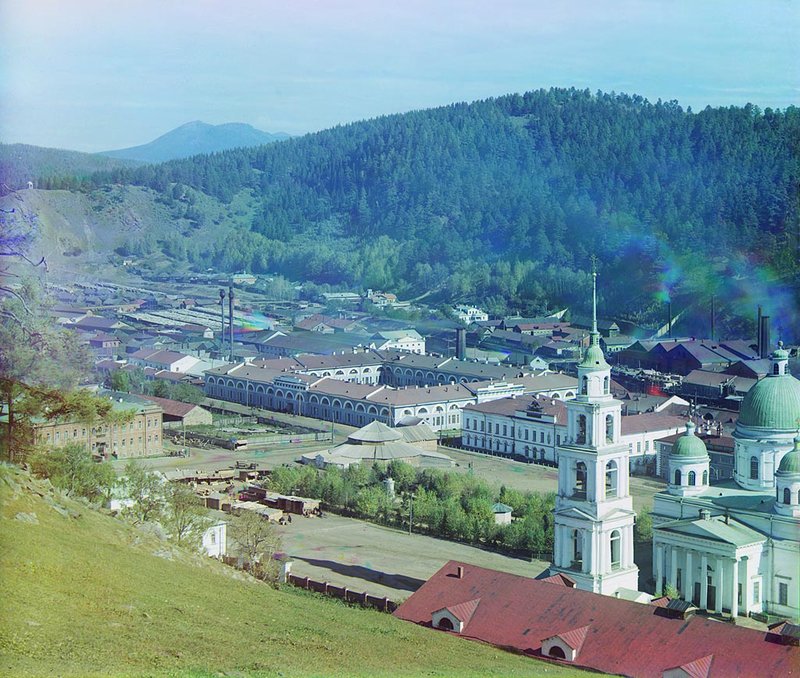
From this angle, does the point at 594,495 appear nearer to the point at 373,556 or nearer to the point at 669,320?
the point at 373,556

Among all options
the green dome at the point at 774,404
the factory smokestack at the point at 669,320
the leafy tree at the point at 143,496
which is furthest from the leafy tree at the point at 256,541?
the factory smokestack at the point at 669,320

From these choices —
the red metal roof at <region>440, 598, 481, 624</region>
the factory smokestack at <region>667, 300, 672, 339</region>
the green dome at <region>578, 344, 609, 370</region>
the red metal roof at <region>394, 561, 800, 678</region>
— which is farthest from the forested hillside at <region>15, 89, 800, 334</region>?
the red metal roof at <region>440, 598, 481, 624</region>

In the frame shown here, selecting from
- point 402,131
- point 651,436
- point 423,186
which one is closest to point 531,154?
point 423,186

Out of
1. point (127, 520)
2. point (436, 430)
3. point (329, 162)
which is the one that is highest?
point (329, 162)

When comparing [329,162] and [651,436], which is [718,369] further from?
[329,162]

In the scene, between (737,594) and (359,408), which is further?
(359,408)

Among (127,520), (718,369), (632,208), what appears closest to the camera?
(127,520)
